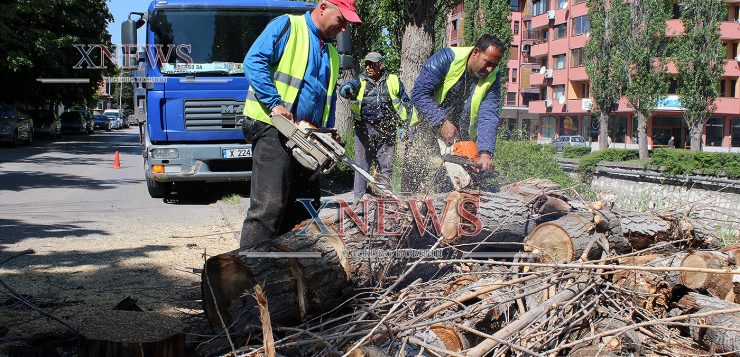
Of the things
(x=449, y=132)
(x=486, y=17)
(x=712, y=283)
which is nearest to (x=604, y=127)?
(x=486, y=17)

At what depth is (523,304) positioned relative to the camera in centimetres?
370

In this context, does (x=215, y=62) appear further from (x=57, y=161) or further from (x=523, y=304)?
(x=57, y=161)

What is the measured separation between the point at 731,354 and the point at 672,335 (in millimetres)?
314

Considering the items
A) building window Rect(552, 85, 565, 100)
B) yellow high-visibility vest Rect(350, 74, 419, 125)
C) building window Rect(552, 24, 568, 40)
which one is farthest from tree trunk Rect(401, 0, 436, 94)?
building window Rect(552, 24, 568, 40)

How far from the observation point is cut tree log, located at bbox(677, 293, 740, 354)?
3.42 metres

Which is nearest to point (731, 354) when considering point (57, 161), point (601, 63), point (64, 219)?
point (64, 219)

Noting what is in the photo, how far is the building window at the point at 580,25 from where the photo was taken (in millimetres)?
56125

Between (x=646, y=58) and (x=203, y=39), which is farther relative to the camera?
(x=646, y=58)

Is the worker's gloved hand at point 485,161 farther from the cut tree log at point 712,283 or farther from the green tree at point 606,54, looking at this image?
the green tree at point 606,54

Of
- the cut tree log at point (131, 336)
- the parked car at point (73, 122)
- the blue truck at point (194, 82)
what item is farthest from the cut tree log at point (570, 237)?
the parked car at point (73, 122)

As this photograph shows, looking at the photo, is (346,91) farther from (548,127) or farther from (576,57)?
(548,127)

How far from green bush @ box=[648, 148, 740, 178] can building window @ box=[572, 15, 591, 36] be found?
3755 cm

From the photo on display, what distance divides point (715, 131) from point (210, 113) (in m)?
47.4

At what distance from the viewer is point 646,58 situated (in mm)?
40094
